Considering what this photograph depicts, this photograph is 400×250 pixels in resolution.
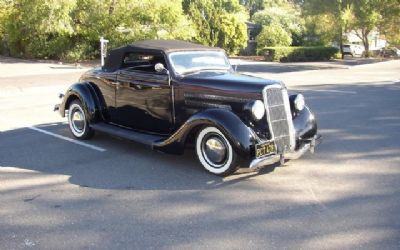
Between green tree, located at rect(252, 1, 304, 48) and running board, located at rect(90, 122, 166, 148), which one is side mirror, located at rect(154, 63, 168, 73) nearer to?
running board, located at rect(90, 122, 166, 148)

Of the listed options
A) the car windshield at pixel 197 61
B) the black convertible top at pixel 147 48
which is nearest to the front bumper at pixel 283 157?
the car windshield at pixel 197 61

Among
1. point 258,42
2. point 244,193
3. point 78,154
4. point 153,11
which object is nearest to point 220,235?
point 244,193

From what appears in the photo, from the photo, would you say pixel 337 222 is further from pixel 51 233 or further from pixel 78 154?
pixel 78 154

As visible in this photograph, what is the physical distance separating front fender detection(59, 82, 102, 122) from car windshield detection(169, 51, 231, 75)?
1.64 m

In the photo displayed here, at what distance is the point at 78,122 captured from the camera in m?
7.32

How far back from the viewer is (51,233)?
3842 millimetres

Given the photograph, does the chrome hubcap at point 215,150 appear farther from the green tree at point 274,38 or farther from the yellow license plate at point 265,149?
the green tree at point 274,38

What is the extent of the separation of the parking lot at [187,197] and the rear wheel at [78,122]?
158 mm

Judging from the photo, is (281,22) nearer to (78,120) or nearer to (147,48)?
(78,120)

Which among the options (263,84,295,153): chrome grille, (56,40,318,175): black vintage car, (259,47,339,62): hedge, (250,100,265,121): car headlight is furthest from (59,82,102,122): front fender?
(259,47,339,62): hedge

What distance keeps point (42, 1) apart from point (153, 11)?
608 cm

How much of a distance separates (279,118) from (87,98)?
128 inches

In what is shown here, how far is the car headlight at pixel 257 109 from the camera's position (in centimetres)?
522

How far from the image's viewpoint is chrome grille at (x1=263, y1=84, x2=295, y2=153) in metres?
5.34
